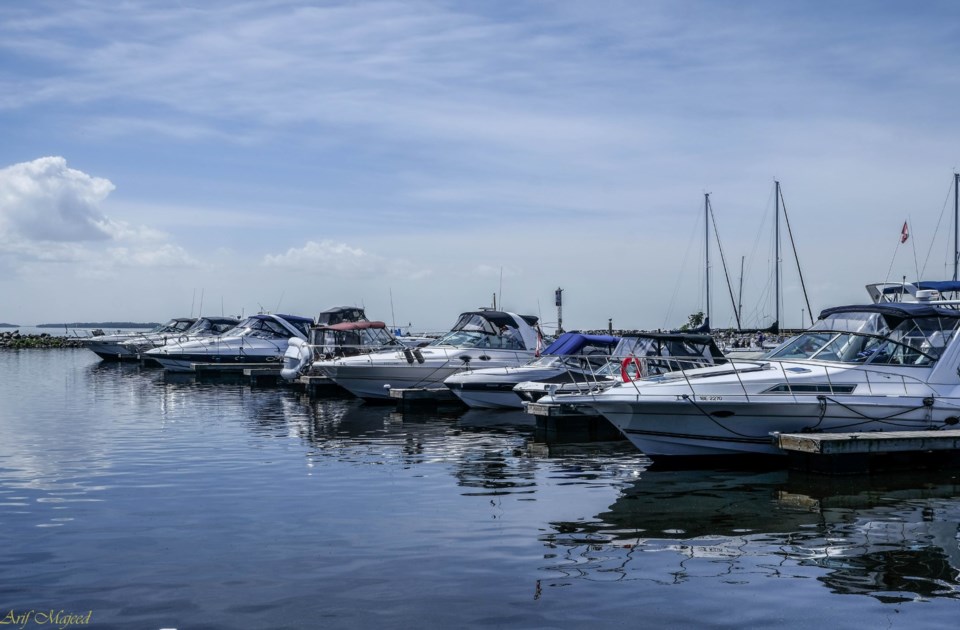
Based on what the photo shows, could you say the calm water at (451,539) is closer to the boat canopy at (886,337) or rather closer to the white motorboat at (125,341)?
the boat canopy at (886,337)

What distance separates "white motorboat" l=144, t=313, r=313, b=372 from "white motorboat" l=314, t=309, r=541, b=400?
1495 centimetres

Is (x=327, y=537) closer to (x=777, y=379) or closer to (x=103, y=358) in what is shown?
(x=777, y=379)

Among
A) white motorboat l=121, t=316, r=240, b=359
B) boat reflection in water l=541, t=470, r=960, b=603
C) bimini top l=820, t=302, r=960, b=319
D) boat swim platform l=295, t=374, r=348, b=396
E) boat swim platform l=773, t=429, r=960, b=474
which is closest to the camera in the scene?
boat reflection in water l=541, t=470, r=960, b=603

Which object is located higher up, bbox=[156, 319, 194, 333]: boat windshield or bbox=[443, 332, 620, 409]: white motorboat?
bbox=[156, 319, 194, 333]: boat windshield

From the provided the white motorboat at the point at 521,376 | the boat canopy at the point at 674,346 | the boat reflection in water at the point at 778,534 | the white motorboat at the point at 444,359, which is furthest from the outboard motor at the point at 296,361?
the boat reflection in water at the point at 778,534

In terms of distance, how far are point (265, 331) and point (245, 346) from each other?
146 cm

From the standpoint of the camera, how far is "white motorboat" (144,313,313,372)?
4722 cm

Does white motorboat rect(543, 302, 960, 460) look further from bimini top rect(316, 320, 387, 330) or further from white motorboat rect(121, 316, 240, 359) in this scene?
white motorboat rect(121, 316, 240, 359)

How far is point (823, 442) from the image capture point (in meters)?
16.2

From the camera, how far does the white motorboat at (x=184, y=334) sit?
53.0 m

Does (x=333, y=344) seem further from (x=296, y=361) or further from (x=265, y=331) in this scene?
(x=265, y=331)

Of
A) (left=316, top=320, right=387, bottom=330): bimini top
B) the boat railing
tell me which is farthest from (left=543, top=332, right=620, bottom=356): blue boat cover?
(left=316, top=320, right=387, bottom=330): bimini top

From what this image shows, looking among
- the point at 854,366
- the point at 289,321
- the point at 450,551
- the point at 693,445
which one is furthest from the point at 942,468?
the point at 289,321

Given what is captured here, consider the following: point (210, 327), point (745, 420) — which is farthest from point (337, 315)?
point (745, 420)
